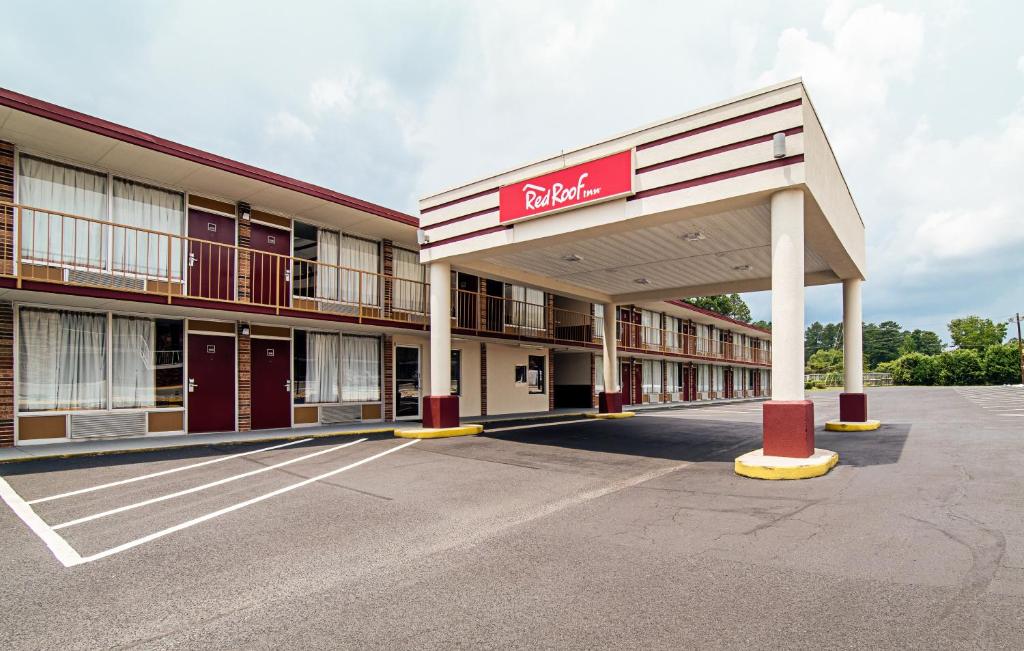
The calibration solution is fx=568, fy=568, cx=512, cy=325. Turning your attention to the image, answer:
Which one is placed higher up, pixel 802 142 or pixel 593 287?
pixel 802 142

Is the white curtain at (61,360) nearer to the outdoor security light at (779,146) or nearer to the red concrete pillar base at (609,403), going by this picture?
the outdoor security light at (779,146)

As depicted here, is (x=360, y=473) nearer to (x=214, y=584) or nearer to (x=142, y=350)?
(x=214, y=584)

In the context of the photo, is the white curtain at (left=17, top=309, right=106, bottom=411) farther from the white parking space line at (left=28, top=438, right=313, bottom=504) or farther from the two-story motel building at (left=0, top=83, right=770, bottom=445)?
the white parking space line at (left=28, top=438, right=313, bottom=504)

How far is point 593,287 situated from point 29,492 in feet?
44.2

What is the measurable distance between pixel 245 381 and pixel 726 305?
223 feet

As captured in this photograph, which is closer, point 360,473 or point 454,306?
point 360,473

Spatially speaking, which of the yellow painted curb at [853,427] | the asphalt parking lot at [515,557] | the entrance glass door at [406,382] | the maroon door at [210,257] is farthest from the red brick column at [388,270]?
the yellow painted curb at [853,427]

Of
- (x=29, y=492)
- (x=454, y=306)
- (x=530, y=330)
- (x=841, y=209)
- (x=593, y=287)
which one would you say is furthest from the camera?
(x=530, y=330)

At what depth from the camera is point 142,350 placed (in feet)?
39.3

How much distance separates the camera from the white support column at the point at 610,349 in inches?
728

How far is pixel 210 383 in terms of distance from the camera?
12.8 m

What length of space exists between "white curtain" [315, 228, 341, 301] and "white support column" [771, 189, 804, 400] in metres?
10.6

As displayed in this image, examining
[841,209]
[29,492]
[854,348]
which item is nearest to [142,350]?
[29,492]

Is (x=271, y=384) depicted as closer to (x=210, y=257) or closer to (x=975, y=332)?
(x=210, y=257)
